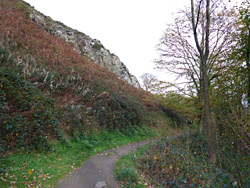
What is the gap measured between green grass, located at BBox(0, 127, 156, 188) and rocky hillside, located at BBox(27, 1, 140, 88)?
1490cm

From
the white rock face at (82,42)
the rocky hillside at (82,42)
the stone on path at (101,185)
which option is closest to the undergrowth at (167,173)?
the stone on path at (101,185)

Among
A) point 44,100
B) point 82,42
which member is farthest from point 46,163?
point 82,42

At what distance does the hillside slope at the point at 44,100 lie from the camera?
17.1 ft

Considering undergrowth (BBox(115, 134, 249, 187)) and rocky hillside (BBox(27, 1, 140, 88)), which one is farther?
rocky hillside (BBox(27, 1, 140, 88))

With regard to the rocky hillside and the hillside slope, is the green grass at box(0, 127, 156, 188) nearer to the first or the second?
the hillside slope

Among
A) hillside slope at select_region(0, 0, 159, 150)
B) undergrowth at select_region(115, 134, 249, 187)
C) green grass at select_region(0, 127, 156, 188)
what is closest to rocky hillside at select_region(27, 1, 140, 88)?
hillside slope at select_region(0, 0, 159, 150)

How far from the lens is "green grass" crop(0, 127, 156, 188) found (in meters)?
3.79

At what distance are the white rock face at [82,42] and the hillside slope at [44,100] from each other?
429cm

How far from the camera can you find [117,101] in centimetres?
1097

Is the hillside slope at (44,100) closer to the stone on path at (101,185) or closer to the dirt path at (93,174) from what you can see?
the dirt path at (93,174)

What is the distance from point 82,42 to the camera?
867 inches

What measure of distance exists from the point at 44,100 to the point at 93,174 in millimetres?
3314

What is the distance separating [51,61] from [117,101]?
482 centimetres

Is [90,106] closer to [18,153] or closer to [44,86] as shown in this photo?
[44,86]
